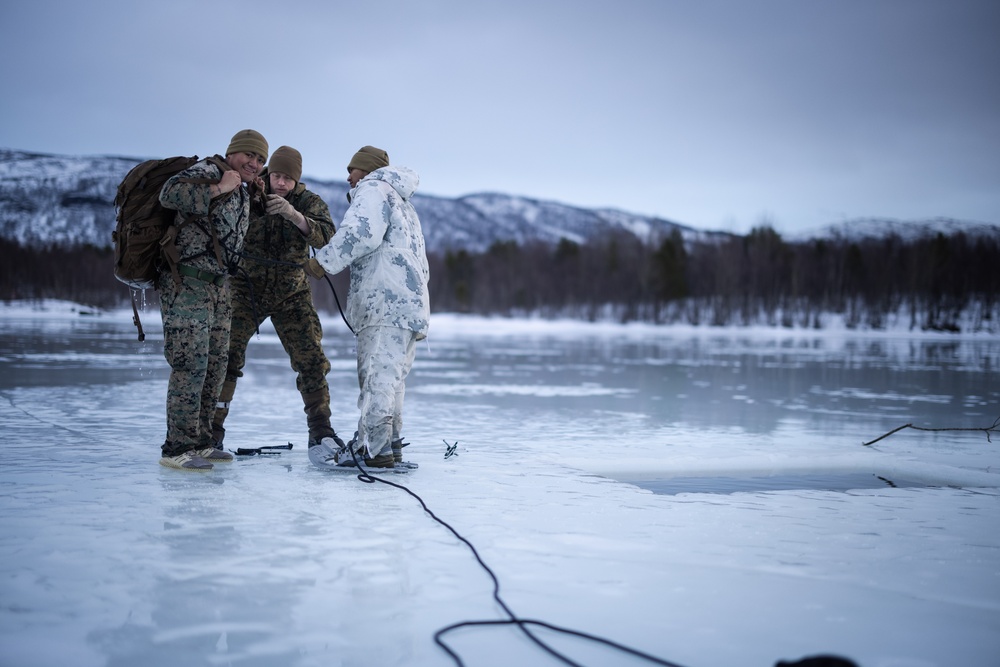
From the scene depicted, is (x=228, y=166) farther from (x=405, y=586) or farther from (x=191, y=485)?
(x=405, y=586)

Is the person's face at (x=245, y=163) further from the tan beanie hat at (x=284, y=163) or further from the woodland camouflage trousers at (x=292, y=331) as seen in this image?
the woodland camouflage trousers at (x=292, y=331)

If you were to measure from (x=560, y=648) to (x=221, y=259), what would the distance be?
313cm

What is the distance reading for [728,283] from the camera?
6450 cm

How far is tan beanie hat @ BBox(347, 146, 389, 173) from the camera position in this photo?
4.49 meters

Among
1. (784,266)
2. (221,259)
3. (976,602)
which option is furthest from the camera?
(784,266)

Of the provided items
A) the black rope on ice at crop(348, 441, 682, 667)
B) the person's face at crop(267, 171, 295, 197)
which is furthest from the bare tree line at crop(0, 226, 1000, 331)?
the black rope on ice at crop(348, 441, 682, 667)

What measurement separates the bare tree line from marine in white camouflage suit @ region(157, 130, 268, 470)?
59792 millimetres

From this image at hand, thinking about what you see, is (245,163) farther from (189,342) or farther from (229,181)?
(189,342)

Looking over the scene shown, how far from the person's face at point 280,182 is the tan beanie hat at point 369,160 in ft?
1.34

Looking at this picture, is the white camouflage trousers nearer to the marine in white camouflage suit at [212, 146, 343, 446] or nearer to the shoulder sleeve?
the marine in white camouflage suit at [212, 146, 343, 446]

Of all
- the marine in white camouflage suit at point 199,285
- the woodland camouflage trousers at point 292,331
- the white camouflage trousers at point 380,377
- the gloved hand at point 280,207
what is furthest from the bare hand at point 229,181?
the white camouflage trousers at point 380,377

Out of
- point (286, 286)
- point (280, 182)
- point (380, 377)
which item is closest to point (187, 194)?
point (280, 182)

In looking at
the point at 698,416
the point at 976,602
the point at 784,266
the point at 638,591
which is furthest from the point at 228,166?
the point at 784,266

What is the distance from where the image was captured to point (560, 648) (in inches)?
77.8
